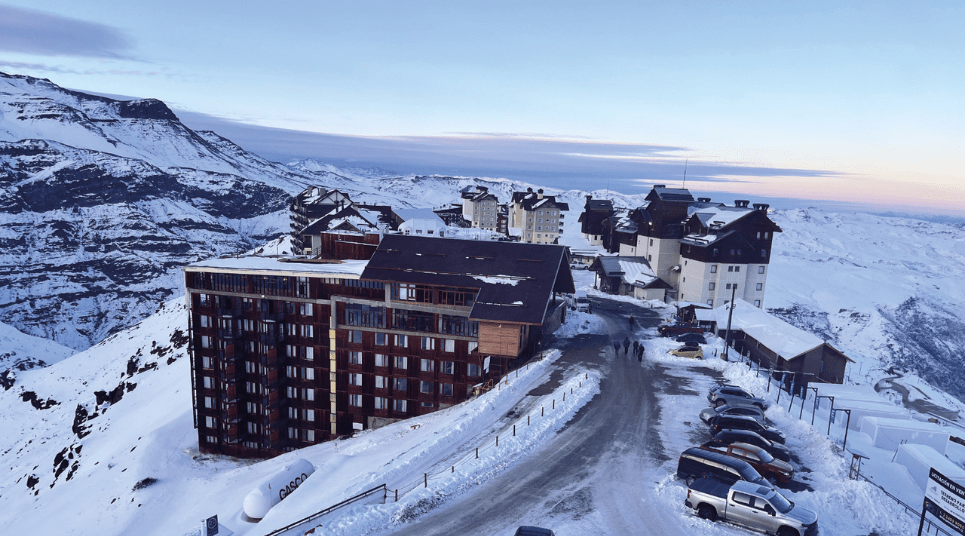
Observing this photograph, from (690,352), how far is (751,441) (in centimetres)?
1869

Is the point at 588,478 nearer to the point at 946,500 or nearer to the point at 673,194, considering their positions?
the point at 946,500

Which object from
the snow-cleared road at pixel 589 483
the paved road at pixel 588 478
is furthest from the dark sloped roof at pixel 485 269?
the snow-cleared road at pixel 589 483

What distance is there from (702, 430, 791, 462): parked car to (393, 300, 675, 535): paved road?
3218 mm

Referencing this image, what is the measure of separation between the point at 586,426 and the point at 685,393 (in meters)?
10.4

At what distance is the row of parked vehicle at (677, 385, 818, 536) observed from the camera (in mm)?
19812

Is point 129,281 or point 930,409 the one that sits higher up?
point 930,409

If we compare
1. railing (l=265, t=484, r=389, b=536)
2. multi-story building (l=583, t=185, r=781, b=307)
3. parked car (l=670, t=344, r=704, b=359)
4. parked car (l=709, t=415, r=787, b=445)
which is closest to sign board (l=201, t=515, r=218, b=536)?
railing (l=265, t=484, r=389, b=536)

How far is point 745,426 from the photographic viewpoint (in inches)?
1152

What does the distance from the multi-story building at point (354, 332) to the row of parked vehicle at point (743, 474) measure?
16011 millimetres

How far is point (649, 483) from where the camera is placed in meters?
24.1

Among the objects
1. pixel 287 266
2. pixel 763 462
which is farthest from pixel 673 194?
pixel 763 462

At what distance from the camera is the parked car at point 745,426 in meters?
28.9

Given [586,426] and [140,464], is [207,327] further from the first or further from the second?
[586,426]

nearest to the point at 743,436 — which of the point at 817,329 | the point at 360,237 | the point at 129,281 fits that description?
the point at 360,237
